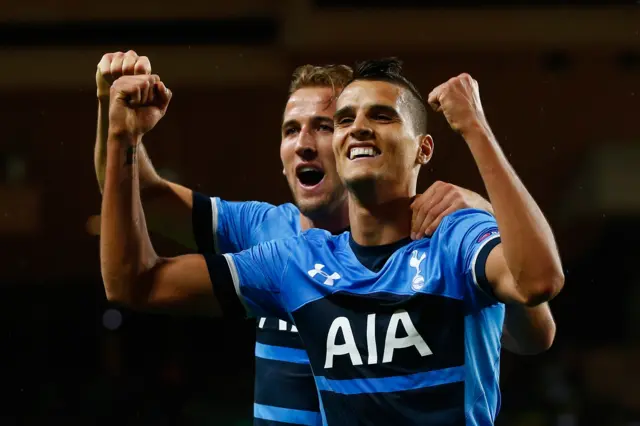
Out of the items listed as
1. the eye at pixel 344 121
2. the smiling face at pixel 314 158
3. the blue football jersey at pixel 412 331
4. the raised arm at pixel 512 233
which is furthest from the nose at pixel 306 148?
the raised arm at pixel 512 233

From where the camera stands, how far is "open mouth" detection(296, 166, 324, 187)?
2.93 metres

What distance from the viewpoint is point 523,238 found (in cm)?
185

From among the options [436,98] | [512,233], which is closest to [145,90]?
[436,98]

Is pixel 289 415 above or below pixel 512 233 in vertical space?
below

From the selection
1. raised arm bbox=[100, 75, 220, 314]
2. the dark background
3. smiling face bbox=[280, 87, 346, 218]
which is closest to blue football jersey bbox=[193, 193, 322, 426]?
smiling face bbox=[280, 87, 346, 218]

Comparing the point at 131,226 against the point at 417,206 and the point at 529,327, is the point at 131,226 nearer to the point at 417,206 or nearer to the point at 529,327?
the point at 417,206

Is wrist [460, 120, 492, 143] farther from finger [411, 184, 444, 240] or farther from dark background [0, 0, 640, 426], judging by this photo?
dark background [0, 0, 640, 426]

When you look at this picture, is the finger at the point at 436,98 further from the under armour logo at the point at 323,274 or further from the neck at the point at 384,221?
the under armour logo at the point at 323,274

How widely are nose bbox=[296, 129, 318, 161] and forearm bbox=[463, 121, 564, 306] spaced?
42.2 inches

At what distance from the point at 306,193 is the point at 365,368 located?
904mm

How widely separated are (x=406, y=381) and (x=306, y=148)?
3.46 ft
